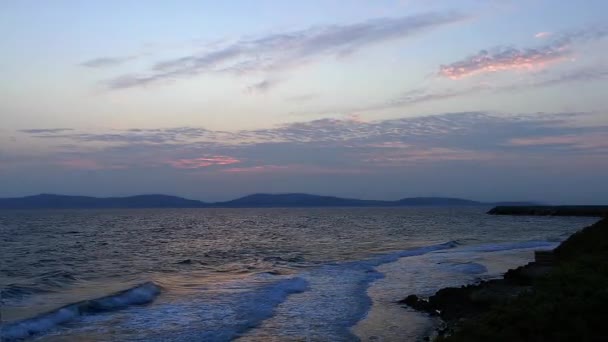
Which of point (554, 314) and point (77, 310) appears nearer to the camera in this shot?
point (554, 314)

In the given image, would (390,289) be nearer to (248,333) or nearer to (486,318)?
(248,333)

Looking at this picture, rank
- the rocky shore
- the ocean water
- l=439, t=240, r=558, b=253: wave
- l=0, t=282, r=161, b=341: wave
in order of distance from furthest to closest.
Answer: l=439, t=240, r=558, b=253: wave
the ocean water
l=0, t=282, r=161, b=341: wave
the rocky shore

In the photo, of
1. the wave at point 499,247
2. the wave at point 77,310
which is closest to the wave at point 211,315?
the wave at point 77,310

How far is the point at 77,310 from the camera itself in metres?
19.4

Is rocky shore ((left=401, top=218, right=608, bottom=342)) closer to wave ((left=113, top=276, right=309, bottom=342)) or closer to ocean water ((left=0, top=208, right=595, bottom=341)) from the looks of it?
ocean water ((left=0, top=208, right=595, bottom=341))

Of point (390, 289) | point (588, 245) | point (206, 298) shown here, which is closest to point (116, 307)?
point (206, 298)

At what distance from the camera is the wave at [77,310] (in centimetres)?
1627

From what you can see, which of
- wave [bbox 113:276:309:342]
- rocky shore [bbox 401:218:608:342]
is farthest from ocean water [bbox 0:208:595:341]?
rocky shore [bbox 401:218:608:342]

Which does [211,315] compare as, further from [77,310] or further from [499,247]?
[499,247]

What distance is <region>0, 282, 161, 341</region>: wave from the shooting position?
53.4 feet

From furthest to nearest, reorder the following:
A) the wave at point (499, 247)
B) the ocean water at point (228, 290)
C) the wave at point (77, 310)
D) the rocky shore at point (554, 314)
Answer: the wave at point (499, 247)
the ocean water at point (228, 290)
the wave at point (77, 310)
the rocky shore at point (554, 314)

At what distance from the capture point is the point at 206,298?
2223 centimetres

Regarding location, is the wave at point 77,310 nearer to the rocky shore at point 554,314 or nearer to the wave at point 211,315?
the wave at point 211,315

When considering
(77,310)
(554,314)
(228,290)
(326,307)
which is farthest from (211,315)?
(554,314)
